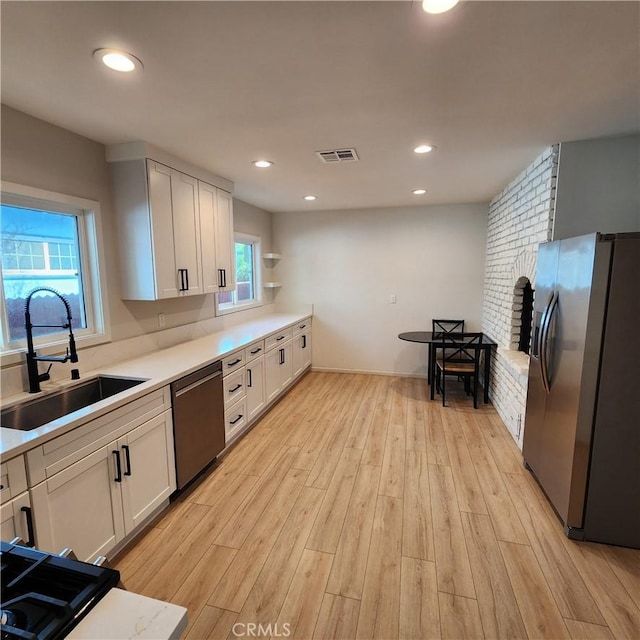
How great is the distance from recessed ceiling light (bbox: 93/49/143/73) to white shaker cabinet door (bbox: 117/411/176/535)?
5.89 feet

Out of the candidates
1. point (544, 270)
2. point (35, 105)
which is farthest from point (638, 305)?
point (35, 105)

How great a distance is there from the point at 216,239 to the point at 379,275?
2553 millimetres

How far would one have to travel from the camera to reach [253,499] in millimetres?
2467

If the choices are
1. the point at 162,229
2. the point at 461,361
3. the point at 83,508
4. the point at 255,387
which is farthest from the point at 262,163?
the point at 461,361

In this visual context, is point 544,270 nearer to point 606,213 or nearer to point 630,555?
point 606,213

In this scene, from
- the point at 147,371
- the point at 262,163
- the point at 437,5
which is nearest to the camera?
the point at 437,5

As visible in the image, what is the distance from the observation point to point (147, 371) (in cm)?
238

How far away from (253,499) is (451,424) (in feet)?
7.05

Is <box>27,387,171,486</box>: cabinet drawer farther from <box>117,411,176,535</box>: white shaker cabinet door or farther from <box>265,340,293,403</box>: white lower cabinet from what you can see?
<box>265,340,293,403</box>: white lower cabinet

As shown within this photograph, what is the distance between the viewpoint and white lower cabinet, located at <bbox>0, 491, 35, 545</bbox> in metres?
1.37

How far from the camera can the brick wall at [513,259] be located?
2758 millimetres

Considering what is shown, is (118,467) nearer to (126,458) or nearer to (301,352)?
(126,458)

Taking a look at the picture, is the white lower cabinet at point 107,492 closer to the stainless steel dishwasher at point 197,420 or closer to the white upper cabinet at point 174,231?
the stainless steel dishwasher at point 197,420

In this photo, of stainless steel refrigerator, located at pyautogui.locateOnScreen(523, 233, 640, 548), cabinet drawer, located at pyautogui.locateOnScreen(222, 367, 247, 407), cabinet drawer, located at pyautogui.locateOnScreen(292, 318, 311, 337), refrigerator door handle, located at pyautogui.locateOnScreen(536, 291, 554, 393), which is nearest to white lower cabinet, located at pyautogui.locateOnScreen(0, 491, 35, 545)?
cabinet drawer, located at pyautogui.locateOnScreen(222, 367, 247, 407)
